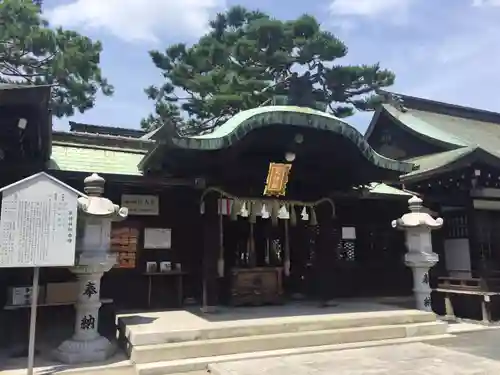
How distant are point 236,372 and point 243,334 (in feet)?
4.98

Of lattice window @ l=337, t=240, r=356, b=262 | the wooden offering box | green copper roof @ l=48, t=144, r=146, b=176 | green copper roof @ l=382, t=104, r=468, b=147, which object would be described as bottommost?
the wooden offering box

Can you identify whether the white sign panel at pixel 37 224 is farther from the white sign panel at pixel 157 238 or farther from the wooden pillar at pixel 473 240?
the wooden pillar at pixel 473 240

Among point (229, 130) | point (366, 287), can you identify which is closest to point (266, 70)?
point (366, 287)

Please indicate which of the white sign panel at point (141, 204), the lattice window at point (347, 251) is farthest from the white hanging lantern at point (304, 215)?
the white sign panel at point (141, 204)

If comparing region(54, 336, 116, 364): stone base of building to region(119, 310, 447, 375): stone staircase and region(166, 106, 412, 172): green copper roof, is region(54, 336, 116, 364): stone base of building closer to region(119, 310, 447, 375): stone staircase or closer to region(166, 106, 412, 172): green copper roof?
region(119, 310, 447, 375): stone staircase

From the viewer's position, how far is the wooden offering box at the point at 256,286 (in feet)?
34.4

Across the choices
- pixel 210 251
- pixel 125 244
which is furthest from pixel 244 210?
pixel 125 244

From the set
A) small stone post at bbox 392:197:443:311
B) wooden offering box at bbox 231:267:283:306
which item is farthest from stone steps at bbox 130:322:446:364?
wooden offering box at bbox 231:267:283:306

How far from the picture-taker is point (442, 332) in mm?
9383

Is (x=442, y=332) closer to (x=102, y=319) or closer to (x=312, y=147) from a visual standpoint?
(x=312, y=147)

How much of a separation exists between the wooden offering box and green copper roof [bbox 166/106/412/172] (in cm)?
351

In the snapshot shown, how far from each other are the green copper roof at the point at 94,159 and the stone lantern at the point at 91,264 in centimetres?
222

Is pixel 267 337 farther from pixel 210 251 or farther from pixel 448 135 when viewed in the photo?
pixel 448 135

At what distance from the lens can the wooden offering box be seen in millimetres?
10484
